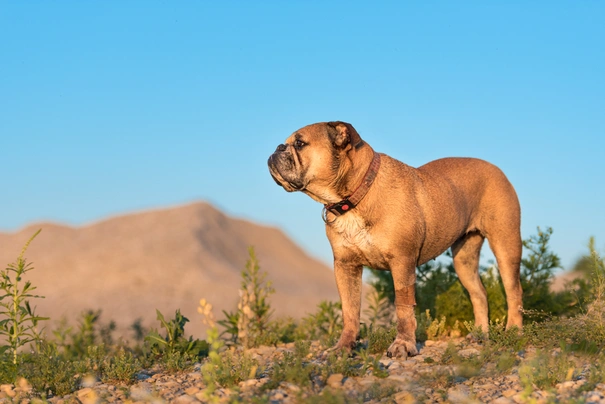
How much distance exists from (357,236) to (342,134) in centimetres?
107

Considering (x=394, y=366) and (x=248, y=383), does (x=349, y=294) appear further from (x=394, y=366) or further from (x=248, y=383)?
(x=248, y=383)

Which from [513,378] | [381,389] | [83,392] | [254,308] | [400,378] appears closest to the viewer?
[381,389]

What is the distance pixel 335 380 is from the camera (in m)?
5.45

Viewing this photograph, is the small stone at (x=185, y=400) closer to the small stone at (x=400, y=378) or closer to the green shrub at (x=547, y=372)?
the small stone at (x=400, y=378)

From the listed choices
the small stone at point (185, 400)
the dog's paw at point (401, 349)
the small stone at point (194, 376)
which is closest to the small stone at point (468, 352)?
the dog's paw at point (401, 349)

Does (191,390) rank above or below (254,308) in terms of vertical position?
below

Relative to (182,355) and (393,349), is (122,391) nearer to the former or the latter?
(182,355)

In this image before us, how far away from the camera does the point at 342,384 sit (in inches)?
213

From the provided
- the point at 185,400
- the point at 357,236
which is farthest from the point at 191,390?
the point at 357,236

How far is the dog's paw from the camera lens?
21.3 feet

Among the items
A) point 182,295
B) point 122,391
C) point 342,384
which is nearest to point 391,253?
point 342,384

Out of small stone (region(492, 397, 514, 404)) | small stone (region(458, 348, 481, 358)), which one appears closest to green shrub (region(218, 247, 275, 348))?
small stone (region(458, 348, 481, 358))

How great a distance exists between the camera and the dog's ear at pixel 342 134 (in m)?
6.42

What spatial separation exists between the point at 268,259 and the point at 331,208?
630 inches
